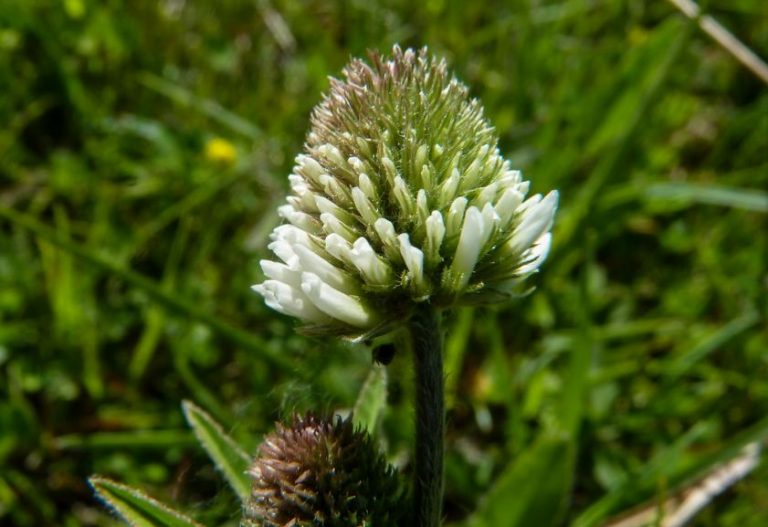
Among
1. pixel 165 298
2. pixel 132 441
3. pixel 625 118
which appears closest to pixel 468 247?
pixel 165 298

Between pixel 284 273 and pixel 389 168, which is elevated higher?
pixel 389 168

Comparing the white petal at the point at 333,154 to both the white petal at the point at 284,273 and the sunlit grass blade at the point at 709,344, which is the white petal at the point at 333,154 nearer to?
the white petal at the point at 284,273

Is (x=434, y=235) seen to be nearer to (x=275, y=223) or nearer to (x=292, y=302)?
(x=292, y=302)

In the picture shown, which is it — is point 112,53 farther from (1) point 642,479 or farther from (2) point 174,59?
(1) point 642,479

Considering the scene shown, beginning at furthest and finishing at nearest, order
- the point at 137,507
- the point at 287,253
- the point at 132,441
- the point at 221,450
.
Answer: the point at 132,441, the point at 221,450, the point at 137,507, the point at 287,253

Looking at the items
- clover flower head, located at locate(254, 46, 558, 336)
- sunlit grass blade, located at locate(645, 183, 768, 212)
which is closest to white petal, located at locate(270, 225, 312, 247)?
clover flower head, located at locate(254, 46, 558, 336)

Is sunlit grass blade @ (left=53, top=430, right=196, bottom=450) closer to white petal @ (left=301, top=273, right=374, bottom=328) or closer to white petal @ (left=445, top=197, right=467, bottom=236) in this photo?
white petal @ (left=301, top=273, right=374, bottom=328)

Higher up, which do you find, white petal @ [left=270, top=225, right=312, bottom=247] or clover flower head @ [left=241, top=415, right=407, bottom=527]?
white petal @ [left=270, top=225, right=312, bottom=247]
